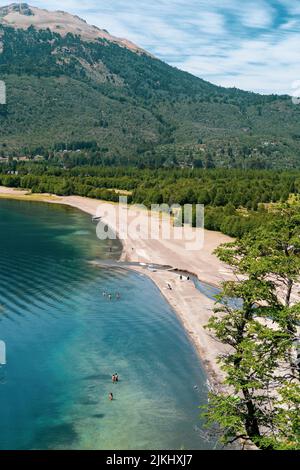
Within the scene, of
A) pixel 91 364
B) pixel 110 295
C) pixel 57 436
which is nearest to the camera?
pixel 57 436

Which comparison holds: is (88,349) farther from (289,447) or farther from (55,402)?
(289,447)

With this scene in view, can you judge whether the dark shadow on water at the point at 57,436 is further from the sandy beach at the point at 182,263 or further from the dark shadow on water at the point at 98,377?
the sandy beach at the point at 182,263

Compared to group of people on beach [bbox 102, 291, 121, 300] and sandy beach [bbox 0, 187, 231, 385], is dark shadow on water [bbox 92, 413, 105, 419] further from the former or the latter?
group of people on beach [bbox 102, 291, 121, 300]

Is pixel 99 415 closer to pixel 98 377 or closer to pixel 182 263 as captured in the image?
pixel 98 377

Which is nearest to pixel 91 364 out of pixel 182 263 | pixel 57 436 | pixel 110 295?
pixel 57 436

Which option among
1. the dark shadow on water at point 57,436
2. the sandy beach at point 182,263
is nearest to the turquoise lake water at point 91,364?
the dark shadow on water at point 57,436

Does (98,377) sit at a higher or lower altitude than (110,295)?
lower

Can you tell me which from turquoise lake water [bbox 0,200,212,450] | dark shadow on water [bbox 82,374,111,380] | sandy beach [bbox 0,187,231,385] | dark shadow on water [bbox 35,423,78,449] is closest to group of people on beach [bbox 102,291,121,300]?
turquoise lake water [bbox 0,200,212,450]
